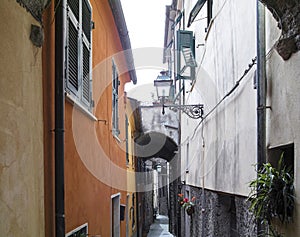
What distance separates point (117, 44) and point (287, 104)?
598cm

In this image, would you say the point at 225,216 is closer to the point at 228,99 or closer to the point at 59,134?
the point at 228,99

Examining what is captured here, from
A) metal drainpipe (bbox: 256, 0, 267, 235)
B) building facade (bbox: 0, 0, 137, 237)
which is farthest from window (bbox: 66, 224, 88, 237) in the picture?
metal drainpipe (bbox: 256, 0, 267, 235)

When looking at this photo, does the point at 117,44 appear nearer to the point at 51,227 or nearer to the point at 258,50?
the point at 258,50

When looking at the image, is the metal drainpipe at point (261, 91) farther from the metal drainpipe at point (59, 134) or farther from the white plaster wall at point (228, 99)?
the metal drainpipe at point (59, 134)

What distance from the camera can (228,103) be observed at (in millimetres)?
5961

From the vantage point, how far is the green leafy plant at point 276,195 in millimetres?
3115

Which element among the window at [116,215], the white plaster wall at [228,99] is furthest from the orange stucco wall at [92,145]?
the white plaster wall at [228,99]

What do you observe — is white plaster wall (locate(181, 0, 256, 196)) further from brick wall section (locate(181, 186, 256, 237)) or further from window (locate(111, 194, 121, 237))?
window (locate(111, 194, 121, 237))

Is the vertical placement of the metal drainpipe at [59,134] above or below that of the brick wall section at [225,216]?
above

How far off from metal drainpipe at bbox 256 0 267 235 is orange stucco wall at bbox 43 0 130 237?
6.05ft

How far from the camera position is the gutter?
7.09 meters

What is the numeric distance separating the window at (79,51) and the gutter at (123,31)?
1513 millimetres

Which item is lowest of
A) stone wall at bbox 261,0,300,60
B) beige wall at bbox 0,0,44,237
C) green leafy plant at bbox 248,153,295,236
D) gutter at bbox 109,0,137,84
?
green leafy plant at bbox 248,153,295,236

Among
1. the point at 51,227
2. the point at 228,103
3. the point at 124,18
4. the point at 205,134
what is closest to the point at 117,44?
the point at 124,18
